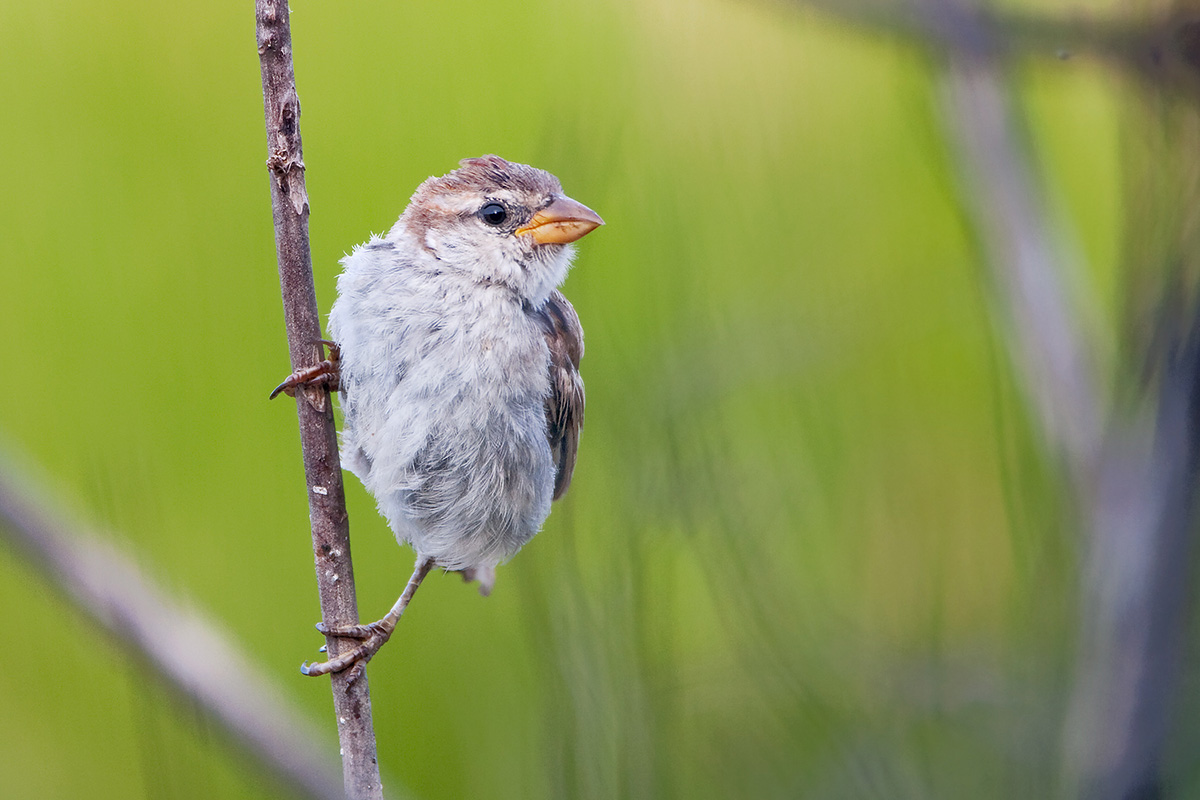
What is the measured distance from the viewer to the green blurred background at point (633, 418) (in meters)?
1.00

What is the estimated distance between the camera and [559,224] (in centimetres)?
186

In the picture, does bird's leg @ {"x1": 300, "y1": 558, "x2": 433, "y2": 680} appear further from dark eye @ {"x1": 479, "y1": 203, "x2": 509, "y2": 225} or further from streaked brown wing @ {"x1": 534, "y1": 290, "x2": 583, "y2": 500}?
dark eye @ {"x1": 479, "y1": 203, "x2": 509, "y2": 225}

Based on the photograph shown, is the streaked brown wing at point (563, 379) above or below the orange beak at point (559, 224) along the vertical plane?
below

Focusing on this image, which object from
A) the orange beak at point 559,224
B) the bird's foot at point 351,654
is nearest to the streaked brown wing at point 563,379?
the orange beak at point 559,224

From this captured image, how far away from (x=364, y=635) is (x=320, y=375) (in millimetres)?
423

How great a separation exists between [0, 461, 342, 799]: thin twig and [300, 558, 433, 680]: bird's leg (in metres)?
0.11

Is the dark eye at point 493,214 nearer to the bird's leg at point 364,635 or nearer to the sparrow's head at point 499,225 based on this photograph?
the sparrow's head at point 499,225

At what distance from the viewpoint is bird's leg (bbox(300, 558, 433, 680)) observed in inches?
55.8

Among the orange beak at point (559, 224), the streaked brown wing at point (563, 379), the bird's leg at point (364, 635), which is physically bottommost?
the bird's leg at point (364, 635)

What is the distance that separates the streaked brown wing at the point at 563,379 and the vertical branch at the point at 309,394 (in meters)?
0.60

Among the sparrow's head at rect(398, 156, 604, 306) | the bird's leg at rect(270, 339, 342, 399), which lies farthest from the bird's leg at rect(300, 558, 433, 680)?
the sparrow's head at rect(398, 156, 604, 306)

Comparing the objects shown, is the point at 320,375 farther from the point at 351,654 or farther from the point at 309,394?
the point at 351,654

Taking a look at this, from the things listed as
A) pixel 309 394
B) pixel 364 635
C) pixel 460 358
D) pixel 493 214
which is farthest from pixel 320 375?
pixel 493 214

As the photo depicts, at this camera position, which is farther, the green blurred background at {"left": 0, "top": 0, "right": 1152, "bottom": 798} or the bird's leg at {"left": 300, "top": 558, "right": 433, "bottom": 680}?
the bird's leg at {"left": 300, "top": 558, "right": 433, "bottom": 680}
